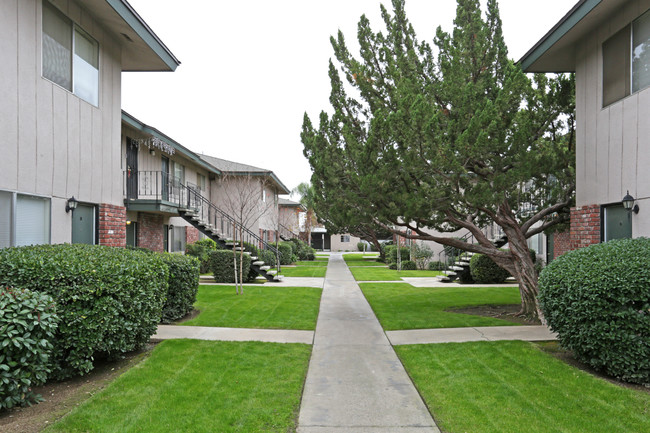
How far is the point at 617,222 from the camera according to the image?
7.65m

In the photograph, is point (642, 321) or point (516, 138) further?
point (516, 138)

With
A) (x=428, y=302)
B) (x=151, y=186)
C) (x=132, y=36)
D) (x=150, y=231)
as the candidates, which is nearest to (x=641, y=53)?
(x=428, y=302)

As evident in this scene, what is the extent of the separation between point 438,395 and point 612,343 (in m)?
2.20

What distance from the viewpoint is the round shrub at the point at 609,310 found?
4.89 metres

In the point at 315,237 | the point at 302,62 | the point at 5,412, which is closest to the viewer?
the point at 5,412

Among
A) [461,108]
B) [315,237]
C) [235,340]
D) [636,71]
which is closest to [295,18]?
[461,108]

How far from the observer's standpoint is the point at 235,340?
7.15m

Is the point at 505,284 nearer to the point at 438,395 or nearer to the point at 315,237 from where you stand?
the point at 438,395

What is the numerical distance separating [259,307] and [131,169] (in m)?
7.60

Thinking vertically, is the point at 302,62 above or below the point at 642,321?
above

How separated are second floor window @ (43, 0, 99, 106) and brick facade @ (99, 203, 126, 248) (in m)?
2.18

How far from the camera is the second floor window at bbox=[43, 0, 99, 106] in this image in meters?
7.21

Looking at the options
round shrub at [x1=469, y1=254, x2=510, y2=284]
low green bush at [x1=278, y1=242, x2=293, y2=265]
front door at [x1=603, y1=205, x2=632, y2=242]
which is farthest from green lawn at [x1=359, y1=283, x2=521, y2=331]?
low green bush at [x1=278, y1=242, x2=293, y2=265]

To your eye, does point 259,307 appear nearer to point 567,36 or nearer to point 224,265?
point 224,265
